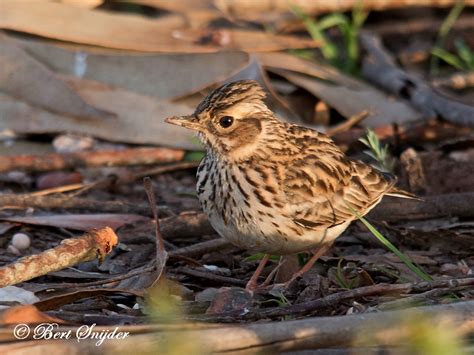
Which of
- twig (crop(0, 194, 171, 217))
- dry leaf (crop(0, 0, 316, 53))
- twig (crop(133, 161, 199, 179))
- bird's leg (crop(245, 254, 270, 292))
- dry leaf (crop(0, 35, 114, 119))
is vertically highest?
dry leaf (crop(0, 0, 316, 53))

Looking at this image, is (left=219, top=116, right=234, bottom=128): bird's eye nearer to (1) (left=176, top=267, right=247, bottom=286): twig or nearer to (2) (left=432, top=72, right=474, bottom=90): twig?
(1) (left=176, top=267, right=247, bottom=286): twig

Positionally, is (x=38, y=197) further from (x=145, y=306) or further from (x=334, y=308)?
(x=334, y=308)

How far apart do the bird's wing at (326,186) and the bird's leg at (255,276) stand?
37 centimetres

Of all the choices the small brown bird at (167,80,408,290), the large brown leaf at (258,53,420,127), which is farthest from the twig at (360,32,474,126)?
the small brown bird at (167,80,408,290)

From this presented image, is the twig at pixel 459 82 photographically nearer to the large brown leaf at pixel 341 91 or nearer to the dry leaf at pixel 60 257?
the large brown leaf at pixel 341 91

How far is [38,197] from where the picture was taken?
678cm

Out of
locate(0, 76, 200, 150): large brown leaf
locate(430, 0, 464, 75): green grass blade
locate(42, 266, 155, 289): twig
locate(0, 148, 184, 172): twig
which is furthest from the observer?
locate(430, 0, 464, 75): green grass blade

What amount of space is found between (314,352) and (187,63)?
462cm

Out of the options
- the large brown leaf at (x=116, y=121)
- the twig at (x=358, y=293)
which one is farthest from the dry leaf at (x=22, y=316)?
the large brown leaf at (x=116, y=121)

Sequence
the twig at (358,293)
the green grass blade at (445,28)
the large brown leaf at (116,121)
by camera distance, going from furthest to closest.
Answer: the green grass blade at (445,28) → the large brown leaf at (116,121) → the twig at (358,293)

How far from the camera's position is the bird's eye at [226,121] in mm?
5855

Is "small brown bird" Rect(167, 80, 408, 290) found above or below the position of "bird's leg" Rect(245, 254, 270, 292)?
above

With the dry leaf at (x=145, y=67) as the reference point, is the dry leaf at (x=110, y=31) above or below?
above

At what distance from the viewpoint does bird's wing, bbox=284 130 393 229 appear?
19.0 ft
